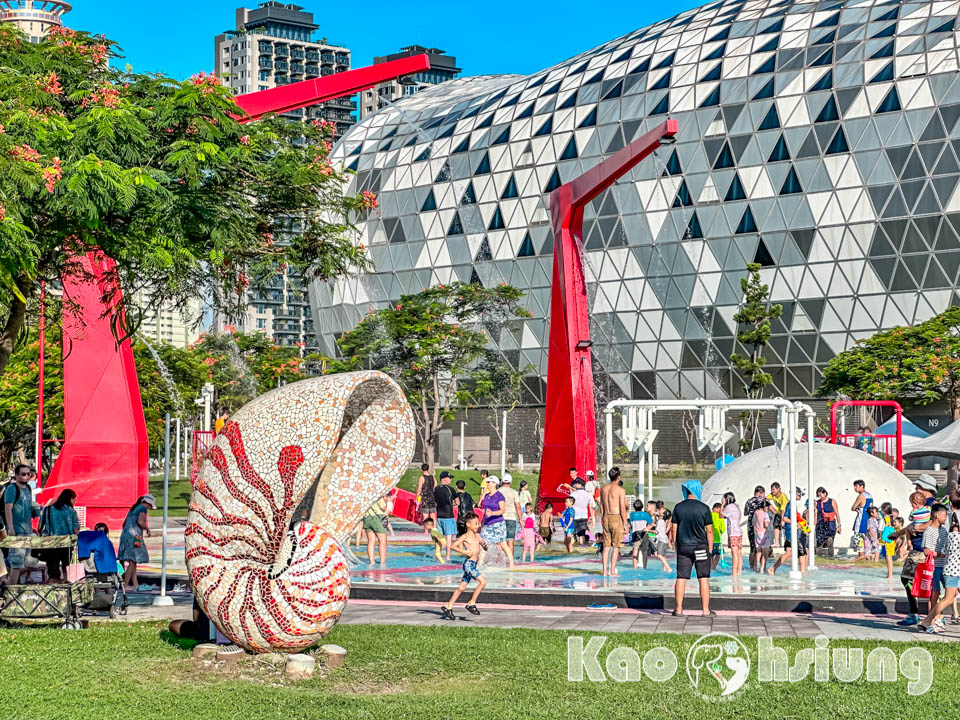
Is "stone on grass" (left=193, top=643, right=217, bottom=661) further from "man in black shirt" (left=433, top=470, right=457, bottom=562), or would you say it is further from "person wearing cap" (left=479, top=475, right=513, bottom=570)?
"man in black shirt" (left=433, top=470, right=457, bottom=562)

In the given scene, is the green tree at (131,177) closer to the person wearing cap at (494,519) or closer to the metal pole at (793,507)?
the person wearing cap at (494,519)

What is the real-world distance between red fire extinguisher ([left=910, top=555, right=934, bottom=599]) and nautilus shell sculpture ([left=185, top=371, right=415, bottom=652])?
6.54m

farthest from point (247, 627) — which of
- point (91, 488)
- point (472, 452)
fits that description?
point (472, 452)

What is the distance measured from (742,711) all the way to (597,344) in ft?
171

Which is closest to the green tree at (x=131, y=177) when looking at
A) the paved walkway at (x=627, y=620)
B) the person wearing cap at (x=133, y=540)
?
the person wearing cap at (x=133, y=540)

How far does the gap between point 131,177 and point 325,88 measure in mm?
7111

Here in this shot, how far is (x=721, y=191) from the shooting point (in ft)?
183

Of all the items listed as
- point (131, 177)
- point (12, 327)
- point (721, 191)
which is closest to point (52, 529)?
point (12, 327)

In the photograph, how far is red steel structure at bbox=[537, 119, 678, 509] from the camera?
26.0 meters

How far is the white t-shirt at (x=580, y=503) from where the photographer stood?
23.6 m

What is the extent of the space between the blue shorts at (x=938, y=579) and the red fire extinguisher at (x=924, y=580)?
4 centimetres

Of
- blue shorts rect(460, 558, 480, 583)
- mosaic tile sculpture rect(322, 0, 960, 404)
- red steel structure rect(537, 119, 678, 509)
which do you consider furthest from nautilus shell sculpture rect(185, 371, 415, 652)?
mosaic tile sculpture rect(322, 0, 960, 404)

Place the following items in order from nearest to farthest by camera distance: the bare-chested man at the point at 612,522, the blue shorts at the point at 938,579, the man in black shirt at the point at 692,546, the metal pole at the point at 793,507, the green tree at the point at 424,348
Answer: the blue shorts at the point at 938,579 → the man in black shirt at the point at 692,546 → the metal pole at the point at 793,507 → the bare-chested man at the point at 612,522 → the green tree at the point at 424,348

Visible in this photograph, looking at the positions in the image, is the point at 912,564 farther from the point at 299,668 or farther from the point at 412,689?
the point at 299,668
